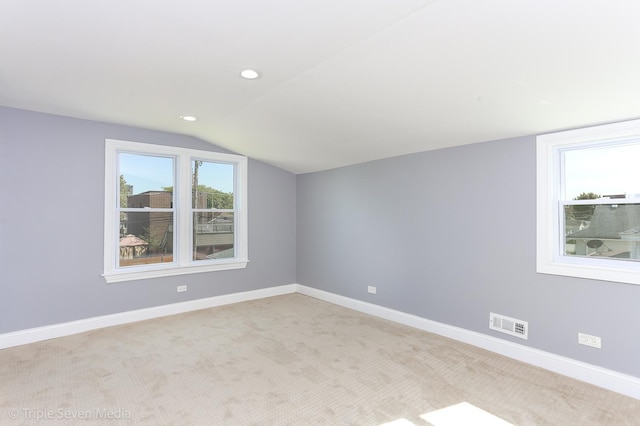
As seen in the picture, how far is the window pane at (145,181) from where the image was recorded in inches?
170

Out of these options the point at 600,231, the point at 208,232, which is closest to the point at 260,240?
the point at 208,232

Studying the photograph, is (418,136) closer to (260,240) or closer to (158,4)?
(158,4)

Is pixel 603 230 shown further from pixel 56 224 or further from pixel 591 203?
pixel 56 224

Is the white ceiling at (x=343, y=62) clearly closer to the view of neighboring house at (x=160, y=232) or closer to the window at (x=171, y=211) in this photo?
the window at (x=171, y=211)

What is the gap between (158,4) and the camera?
1.81 metres

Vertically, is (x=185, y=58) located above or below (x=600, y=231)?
above

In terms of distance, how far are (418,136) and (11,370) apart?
438cm

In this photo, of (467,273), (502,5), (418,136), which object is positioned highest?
(502,5)

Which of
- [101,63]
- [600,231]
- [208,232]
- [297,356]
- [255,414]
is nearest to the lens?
[255,414]

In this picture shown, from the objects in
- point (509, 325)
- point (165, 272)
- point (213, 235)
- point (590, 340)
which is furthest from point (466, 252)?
point (165, 272)

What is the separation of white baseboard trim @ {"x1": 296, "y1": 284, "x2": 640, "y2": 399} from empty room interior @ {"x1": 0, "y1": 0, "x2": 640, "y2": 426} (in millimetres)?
17

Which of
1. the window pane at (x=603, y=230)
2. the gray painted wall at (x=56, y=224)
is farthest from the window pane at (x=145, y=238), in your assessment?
the window pane at (x=603, y=230)

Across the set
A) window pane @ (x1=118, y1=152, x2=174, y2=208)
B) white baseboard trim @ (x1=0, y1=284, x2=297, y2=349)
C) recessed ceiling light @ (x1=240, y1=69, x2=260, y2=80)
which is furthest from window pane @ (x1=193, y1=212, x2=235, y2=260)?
recessed ceiling light @ (x1=240, y1=69, x2=260, y2=80)

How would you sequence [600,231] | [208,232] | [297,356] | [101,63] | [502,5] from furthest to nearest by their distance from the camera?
[208,232], [297,356], [600,231], [101,63], [502,5]
